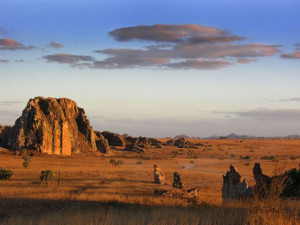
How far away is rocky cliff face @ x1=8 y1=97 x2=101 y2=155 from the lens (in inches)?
2395

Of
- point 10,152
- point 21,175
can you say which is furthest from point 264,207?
point 10,152

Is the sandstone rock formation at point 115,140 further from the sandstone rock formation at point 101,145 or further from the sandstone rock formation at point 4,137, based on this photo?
the sandstone rock formation at point 4,137

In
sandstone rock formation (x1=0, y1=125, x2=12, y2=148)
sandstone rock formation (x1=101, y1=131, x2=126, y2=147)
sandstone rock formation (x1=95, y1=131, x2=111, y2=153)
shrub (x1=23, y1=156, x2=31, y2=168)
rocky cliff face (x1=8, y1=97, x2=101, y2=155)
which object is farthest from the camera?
sandstone rock formation (x1=101, y1=131, x2=126, y2=147)

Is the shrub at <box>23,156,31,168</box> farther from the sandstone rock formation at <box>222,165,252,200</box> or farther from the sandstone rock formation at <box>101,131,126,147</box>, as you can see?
the sandstone rock formation at <box>101,131,126,147</box>

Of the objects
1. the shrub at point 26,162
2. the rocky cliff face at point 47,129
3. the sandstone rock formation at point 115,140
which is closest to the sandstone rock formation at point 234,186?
the shrub at point 26,162

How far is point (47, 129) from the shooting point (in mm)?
61719

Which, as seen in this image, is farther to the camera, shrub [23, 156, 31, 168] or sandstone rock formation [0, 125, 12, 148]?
sandstone rock formation [0, 125, 12, 148]

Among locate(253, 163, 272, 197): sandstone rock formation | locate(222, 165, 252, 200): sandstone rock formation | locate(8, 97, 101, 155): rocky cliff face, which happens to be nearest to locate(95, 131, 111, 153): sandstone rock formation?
locate(8, 97, 101, 155): rocky cliff face

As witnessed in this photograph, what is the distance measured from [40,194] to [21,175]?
14.8 meters

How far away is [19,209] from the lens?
17.0 m

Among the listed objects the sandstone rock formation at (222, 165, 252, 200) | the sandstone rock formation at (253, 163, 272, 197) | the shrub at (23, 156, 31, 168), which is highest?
the sandstone rock formation at (253, 163, 272, 197)

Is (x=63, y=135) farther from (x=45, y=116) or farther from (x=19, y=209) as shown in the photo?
(x=19, y=209)

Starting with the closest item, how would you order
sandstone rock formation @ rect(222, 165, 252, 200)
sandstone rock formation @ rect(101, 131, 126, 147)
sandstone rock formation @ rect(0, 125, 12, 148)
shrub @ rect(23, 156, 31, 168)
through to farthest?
sandstone rock formation @ rect(222, 165, 252, 200)
shrub @ rect(23, 156, 31, 168)
sandstone rock formation @ rect(0, 125, 12, 148)
sandstone rock formation @ rect(101, 131, 126, 147)

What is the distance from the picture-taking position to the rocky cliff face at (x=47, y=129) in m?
60.8
